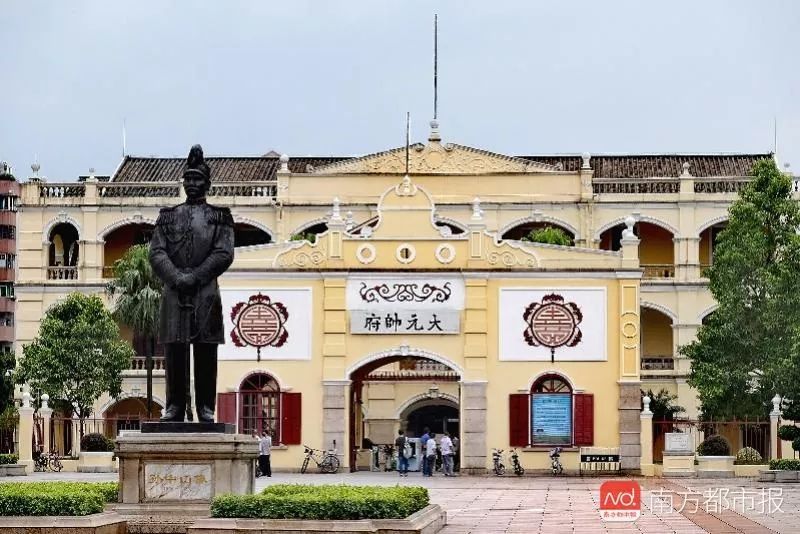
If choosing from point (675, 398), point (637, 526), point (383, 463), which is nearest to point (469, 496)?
point (637, 526)

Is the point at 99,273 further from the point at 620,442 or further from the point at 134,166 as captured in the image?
the point at 620,442

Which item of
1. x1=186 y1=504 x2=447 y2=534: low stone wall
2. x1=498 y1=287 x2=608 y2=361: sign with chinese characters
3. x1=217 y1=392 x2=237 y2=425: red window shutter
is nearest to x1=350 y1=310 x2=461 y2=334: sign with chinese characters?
x1=498 y1=287 x2=608 y2=361: sign with chinese characters

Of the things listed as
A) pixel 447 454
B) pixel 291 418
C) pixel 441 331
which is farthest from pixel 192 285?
pixel 447 454

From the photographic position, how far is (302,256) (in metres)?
48.4

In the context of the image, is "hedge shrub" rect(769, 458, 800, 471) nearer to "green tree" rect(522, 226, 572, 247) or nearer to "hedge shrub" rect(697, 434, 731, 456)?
"hedge shrub" rect(697, 434, 731, 456)

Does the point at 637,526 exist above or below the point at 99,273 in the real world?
below

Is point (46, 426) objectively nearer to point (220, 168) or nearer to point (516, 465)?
point (516, 465)

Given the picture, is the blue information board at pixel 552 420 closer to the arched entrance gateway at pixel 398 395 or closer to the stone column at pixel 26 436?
the arched entrance gateway at pixel 398 395

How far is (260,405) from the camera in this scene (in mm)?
48469

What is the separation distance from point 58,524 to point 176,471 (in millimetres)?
1965

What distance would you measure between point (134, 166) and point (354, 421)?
25.5 meters

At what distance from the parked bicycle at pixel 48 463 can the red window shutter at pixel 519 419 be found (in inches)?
524

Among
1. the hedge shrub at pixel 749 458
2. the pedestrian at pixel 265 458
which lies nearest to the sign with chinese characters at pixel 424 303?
the pedestrian at pixel 265 458

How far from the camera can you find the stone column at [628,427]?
155 ft
